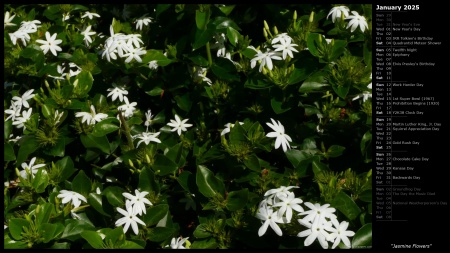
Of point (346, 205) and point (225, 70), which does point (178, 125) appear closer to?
point (225, 70)

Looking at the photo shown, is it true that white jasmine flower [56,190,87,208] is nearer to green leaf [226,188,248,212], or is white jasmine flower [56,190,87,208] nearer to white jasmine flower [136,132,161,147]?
white jasmine flower [136,132,161,147]

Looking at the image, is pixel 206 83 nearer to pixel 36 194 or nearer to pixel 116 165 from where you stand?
pixel 116 165

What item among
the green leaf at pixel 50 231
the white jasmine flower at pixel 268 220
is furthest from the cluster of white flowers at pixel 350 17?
the green leaf at pixel 50 231

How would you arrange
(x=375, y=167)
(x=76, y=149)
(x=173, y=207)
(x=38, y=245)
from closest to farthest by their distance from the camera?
1. (x=38, y=245)
2. (x=375, y=167)
3. (x=173, y=207)
4. (x=76, y=149)

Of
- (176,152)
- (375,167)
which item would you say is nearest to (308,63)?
(375,167)

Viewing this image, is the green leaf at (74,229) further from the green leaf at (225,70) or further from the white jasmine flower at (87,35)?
the white jasmine flower at (87,35)

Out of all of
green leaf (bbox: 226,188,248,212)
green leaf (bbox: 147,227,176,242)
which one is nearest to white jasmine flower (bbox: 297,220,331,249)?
green leaf (bbox: 226,188,248,212)
